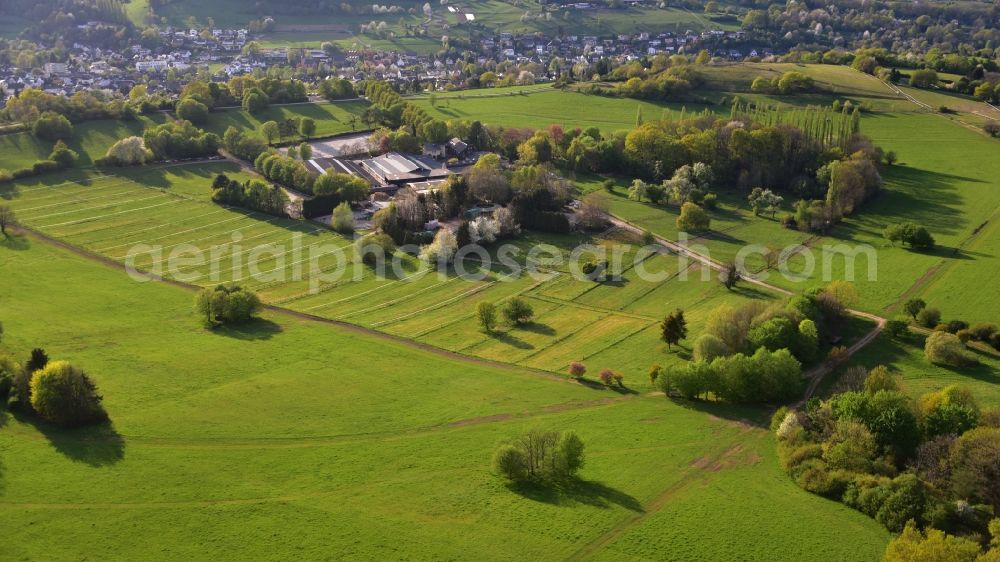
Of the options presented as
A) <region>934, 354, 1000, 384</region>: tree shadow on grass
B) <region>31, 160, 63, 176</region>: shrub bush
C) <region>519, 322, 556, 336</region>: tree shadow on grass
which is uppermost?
<region>934, 354, 1000, 384</region>: tree shadow on grass

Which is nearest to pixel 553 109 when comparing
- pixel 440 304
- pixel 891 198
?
pixel 891 198

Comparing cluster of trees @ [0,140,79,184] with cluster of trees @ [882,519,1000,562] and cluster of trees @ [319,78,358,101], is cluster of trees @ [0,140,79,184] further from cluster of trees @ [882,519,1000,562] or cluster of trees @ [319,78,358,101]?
cluster of trees @ [882,519,1000,562]

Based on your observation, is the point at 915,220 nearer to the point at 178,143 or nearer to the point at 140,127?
the point at 178,143

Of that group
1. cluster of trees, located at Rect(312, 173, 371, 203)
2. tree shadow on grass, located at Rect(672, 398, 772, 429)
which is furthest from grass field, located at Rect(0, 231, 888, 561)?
cluster of trees, located at Rect(312, 173, 371, 203)

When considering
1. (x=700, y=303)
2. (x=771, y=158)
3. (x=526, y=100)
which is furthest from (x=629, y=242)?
(x=526, y=100)

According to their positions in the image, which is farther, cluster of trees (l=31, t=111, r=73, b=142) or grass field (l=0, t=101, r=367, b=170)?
cluster of trees (l=31, t=111, r=73, b=142)
